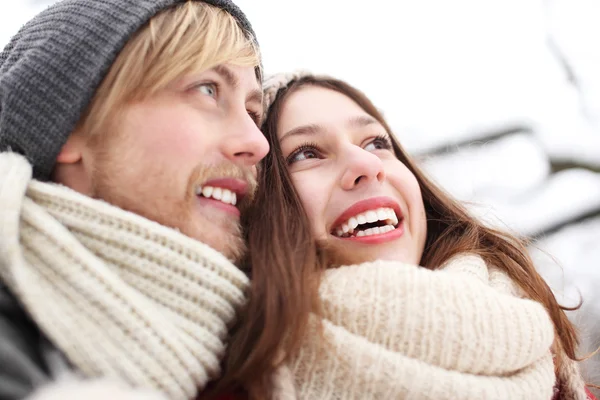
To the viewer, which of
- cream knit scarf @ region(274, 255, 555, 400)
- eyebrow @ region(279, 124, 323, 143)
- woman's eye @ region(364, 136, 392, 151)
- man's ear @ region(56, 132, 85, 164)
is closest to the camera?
cream knit scarf @ region(274, 255, 555, 400)

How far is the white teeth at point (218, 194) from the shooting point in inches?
36.9

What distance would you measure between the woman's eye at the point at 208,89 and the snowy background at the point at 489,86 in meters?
0.91

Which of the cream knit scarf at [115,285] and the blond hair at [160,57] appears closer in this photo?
the cream knit scarf at [115,285]

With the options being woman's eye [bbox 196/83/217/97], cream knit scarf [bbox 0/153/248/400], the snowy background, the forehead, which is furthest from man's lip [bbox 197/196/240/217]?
the snowy background

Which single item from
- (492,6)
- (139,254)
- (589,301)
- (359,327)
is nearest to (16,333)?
(139,254)

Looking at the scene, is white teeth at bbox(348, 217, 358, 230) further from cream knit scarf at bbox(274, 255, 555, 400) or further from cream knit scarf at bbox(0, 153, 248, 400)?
cream knit scarf at bbox(0, 153, 248, 400)

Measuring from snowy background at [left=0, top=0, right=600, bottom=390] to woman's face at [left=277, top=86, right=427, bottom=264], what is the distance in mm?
618

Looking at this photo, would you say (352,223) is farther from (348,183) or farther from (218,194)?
(218,194)

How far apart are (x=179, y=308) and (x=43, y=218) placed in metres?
0.27

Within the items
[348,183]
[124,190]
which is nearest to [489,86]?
[348,183]

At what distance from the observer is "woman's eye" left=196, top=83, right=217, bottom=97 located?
98cm

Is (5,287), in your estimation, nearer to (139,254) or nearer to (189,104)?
(139,254)

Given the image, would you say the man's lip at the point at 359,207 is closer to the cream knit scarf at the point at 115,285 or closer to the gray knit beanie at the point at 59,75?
the cream knit scarf at the point at 115,285

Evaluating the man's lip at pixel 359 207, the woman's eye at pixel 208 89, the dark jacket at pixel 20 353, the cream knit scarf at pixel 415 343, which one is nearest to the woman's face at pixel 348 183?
the man's lip at pixel 359 207
